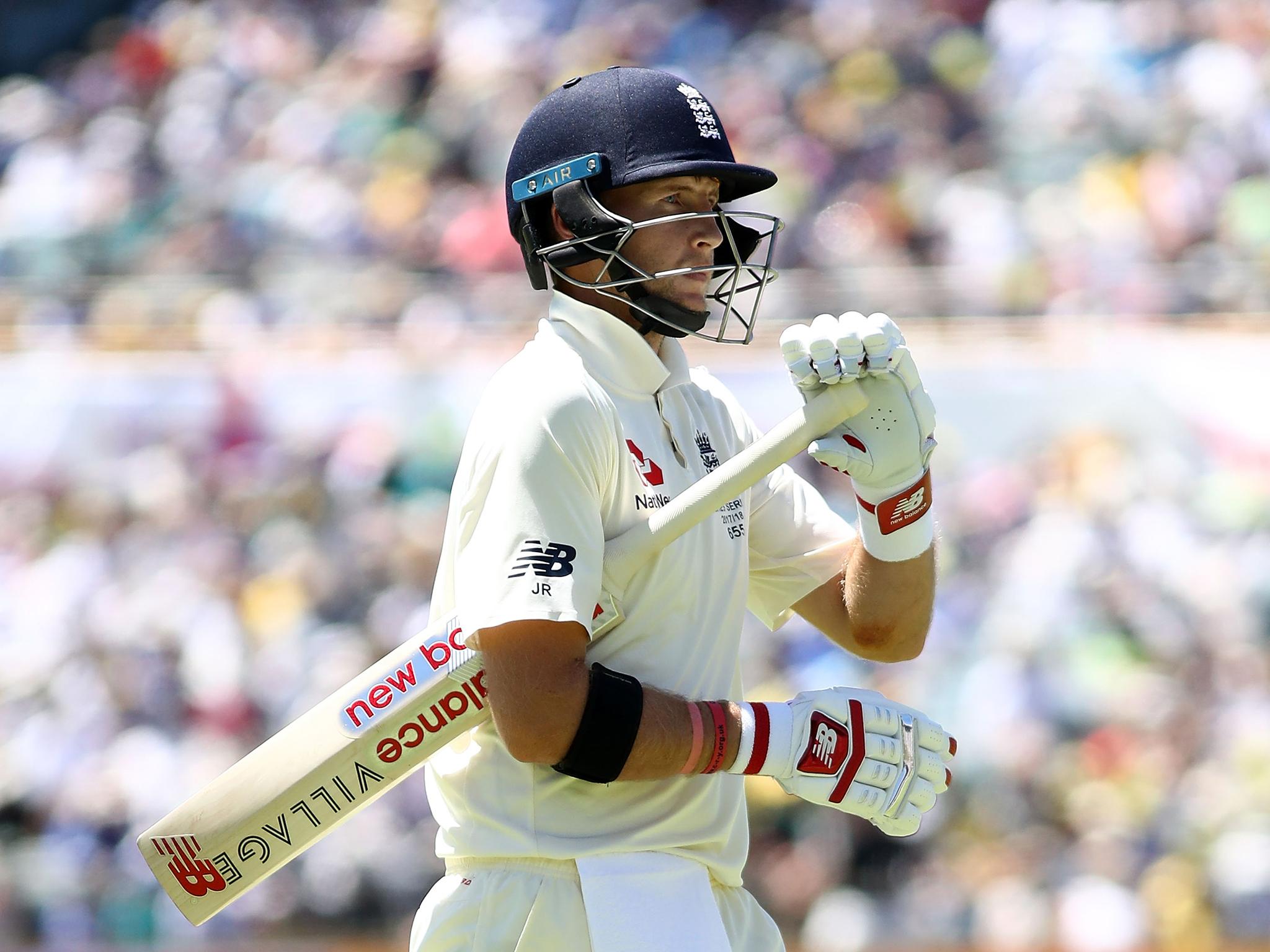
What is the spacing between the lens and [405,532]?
8.70m

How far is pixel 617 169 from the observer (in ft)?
8.93

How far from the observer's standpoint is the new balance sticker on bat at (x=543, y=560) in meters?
2.40

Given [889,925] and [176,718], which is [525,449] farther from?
[176,718]

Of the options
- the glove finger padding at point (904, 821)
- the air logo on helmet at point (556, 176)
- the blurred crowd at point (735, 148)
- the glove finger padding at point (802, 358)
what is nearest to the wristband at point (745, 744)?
the glove finger padding at point (904, 821)

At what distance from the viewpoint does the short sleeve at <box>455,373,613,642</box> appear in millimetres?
2400

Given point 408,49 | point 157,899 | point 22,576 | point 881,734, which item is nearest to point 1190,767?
point 157,899

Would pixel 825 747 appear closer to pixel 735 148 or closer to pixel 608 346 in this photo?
pixel 608 346

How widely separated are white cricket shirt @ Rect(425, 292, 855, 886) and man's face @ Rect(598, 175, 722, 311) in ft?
0.35

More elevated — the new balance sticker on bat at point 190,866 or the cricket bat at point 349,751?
the cricket bat at point 349,751

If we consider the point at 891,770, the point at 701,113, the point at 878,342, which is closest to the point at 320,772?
the point at 891,770

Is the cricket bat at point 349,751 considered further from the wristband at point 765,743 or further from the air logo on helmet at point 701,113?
the air logo on helmet at point 701,113

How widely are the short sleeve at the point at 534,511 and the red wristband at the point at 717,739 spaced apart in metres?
0.25

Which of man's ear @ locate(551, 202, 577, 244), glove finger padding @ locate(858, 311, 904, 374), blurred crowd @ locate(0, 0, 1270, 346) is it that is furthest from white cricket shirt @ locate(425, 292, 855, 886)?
blurred crowd @ locate(0, 0, 1270, 346)

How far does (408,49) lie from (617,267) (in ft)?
29.6
